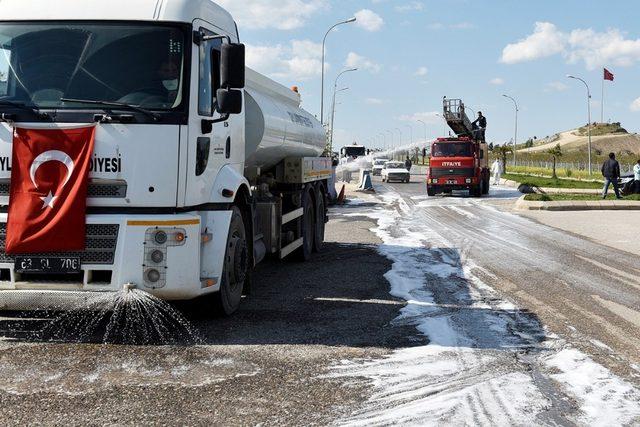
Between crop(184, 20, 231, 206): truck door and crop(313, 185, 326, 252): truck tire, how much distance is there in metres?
5.91

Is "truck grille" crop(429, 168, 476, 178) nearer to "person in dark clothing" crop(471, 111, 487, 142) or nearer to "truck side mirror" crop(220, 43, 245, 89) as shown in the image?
"person in dark clothing" crop(471, 111, 487, 142)

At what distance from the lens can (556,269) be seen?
1145cm

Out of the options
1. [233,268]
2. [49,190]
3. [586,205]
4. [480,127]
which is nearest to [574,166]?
[480,127]

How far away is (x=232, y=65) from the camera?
265 inches

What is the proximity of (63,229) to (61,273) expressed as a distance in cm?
39

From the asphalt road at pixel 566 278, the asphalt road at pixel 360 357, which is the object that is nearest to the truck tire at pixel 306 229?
the asphalt road at pixel 360 357

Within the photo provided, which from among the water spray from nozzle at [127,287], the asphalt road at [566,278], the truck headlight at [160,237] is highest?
the truck headlight at [160,237]

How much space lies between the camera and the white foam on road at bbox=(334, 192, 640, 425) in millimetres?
4699

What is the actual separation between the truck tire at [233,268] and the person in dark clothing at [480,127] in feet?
96.2

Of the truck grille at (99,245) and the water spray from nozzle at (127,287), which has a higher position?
the truck grille at (99,245)

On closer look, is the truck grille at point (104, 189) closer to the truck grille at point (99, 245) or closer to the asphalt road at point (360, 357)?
the truck grille at point (99, 245)

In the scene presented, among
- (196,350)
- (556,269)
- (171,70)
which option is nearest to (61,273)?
(196,350)

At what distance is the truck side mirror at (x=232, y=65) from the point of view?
6.69m

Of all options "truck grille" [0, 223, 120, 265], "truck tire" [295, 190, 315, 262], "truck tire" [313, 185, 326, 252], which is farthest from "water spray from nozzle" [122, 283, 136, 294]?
"truck tire" [313, 185, 326, 252]
